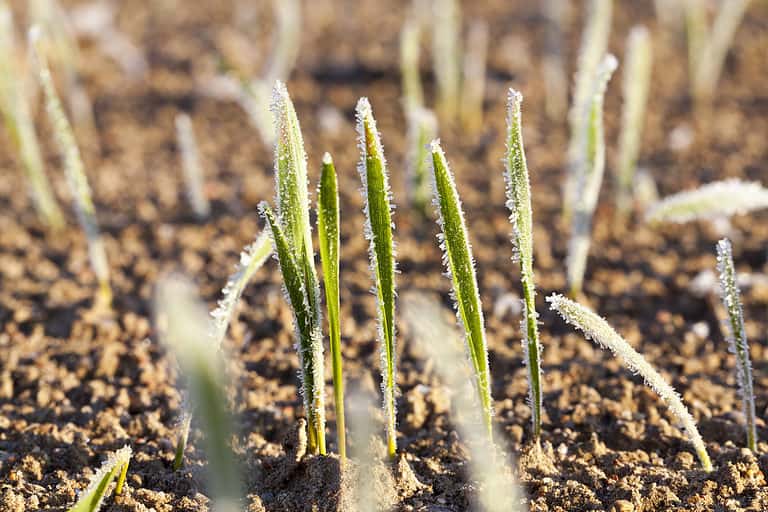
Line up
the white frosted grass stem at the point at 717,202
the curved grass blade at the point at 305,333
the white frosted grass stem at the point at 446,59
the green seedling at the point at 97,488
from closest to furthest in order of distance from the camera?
1. the green seedling at the point at 97,488
2. the curved grass blade at the point at 305,333
3. the white frosted grass stem at the point at 717,202
4. the white frosted grass stem at the point at 446,59

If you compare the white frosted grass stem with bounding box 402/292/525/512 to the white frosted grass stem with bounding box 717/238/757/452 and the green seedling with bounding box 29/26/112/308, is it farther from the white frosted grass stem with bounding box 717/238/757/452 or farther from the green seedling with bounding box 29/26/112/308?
the green seedling with bounding box 29/26/112/308

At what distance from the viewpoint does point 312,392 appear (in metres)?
0.95

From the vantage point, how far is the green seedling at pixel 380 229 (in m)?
0.83

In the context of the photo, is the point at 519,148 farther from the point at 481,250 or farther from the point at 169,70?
the point at 169,70

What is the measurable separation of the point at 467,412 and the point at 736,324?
0.37 meters

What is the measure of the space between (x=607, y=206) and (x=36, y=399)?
1204mm

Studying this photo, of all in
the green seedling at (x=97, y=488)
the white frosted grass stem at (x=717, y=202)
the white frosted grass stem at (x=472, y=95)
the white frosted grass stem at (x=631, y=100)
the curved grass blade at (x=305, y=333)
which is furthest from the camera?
the white frosted grass stem at (x=472, y=95)

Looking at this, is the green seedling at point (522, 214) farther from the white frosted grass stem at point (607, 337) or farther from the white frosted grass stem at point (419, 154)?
the white frosted grass stem at point (419, 154)

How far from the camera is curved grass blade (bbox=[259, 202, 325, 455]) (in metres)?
0.89

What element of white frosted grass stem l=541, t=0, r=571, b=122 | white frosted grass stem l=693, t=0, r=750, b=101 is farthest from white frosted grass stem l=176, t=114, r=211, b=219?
white frosted grass stem l=693, t=0, r=750, b=101

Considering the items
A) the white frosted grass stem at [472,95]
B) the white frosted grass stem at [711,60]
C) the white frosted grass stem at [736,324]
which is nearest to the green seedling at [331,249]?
the white frosted grass stem at [736,324]

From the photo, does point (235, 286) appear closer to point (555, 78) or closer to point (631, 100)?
point (631, 100)

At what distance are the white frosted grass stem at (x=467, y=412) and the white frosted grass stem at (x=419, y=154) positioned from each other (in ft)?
0.80

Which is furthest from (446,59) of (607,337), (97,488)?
(97,488)
